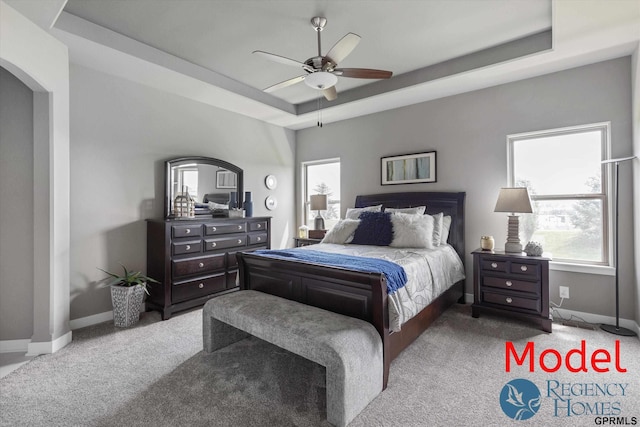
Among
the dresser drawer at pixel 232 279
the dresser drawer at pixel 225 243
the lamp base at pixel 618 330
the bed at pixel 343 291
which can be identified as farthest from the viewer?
the dresser drawer at pixel 232 279

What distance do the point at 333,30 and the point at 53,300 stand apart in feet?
11.6

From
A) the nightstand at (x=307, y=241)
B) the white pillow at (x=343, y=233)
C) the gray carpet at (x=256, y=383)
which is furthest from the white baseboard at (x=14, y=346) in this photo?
the nightstand at (x=307, y=241)

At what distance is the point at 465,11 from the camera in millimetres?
2576

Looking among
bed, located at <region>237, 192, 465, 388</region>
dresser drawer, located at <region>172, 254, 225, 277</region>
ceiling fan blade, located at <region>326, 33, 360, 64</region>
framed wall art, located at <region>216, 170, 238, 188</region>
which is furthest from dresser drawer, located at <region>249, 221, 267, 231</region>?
ceiling fan blade, located at <region>326, 33, 360, 64</region>

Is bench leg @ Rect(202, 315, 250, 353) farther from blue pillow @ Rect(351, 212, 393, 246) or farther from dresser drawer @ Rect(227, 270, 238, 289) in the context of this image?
blue pillow @ Rect(351, 212, 393, 246)

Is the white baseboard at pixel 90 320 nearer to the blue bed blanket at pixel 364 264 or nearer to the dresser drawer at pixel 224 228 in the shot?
the dresser drawer at pixel 224 228

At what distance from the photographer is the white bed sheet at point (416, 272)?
2.21m

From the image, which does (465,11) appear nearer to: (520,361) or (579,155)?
(579,155)

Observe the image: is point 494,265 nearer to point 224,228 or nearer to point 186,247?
point 224,228

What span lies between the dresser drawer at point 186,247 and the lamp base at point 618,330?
4360mm

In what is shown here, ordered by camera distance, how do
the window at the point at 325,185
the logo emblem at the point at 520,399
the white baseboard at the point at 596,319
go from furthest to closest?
the window at the point at 325,185 < the white baseboard at the point at 596,319 < the logo emblem at the point at 520,399

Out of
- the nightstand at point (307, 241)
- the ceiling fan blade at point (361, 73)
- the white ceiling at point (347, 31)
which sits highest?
the white ceiling at point (347, 31)

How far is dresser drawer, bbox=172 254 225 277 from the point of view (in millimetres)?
3411

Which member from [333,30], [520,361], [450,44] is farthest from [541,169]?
[333,30]
